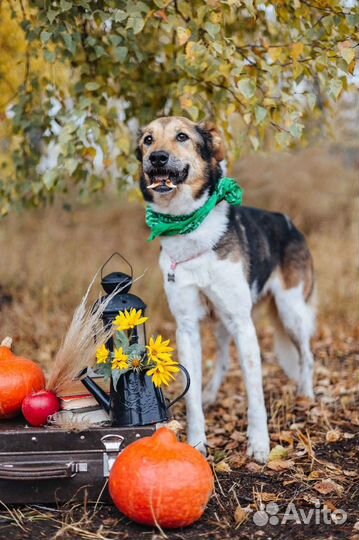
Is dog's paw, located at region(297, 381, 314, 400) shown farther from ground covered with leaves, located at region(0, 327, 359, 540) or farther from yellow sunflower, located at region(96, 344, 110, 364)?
yellow sunflower, located at region(96, 344, 110, 364)

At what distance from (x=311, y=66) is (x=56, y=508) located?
2.88m

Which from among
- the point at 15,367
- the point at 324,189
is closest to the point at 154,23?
the point at 15,367

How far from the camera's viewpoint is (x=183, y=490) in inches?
110

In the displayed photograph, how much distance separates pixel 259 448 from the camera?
13.2 feet

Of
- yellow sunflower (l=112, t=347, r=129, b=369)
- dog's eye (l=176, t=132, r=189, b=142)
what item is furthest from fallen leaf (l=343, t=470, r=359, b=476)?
dog's eye (l=176, t=132, r=189, b=142)

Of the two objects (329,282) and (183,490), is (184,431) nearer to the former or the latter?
(183,490)

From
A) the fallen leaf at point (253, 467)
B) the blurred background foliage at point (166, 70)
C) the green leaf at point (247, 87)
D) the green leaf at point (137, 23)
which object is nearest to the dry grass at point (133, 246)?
the blurred background foliage at point (166, 70)

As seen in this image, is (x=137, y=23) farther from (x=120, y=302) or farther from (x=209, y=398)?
(x=209, y=398)

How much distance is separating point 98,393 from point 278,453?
1255mm

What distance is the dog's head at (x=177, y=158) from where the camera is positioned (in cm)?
383

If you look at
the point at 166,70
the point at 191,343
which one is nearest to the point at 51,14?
the point at 166,70

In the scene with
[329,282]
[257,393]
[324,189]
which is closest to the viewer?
[257,393]

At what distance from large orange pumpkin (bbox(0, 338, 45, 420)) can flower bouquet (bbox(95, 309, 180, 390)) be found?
14.4 inches

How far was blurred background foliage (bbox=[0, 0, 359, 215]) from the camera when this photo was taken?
3.83 meters
